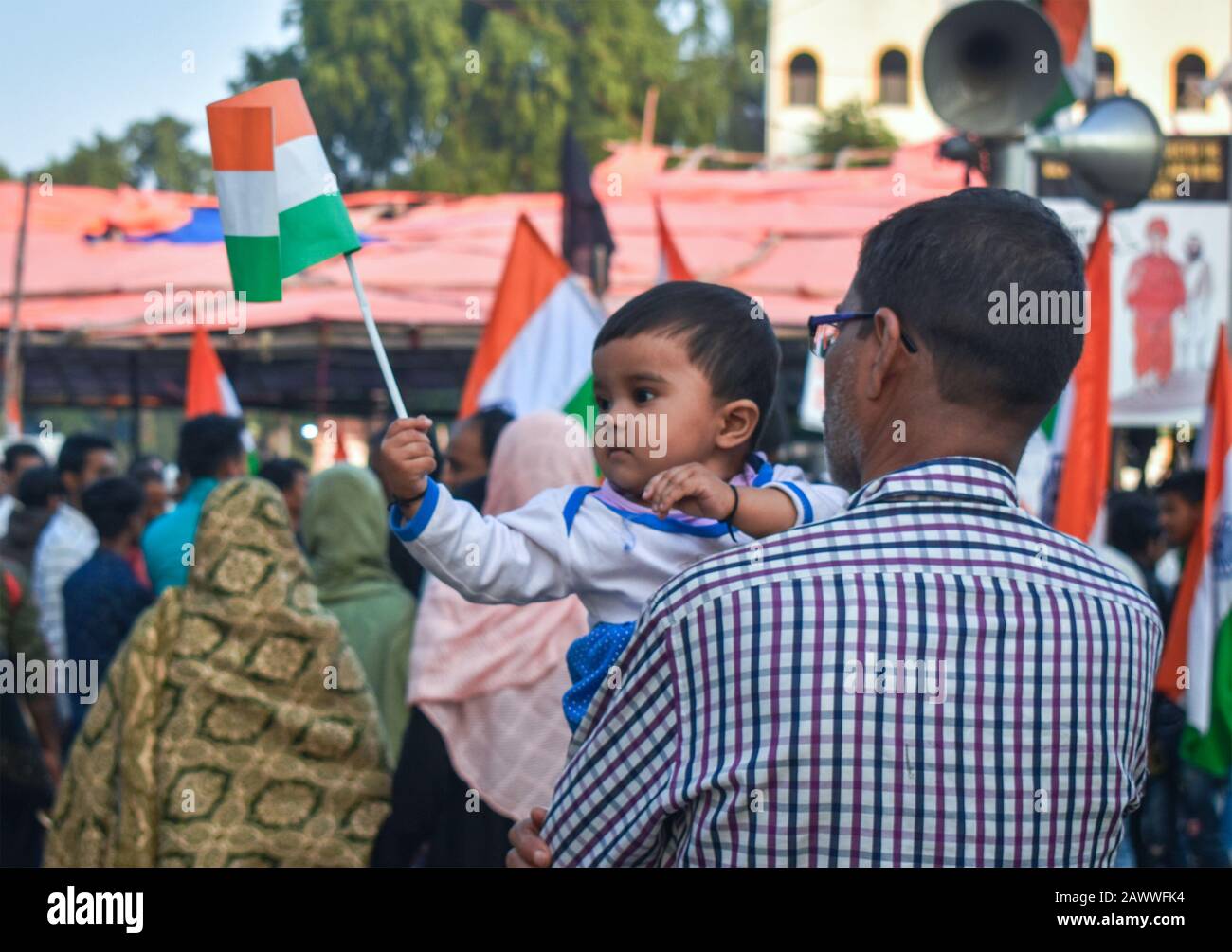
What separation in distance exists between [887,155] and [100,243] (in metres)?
9.65

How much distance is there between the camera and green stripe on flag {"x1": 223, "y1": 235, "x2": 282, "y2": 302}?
2.28m

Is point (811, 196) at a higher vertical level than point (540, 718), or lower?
higher

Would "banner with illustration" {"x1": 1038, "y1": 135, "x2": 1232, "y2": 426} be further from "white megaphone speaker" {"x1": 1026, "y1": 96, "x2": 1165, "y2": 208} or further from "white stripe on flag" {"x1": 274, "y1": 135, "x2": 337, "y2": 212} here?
"white stripe on flag" {"x1": 274, "y1": 135, "x2": 337, "y2": 212}

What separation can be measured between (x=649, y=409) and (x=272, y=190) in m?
0.64

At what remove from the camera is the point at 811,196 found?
1519cm

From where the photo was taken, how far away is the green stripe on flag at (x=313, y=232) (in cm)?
234

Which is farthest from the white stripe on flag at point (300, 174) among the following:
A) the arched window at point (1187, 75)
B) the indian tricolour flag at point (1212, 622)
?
the arched window at point (1187, 75)

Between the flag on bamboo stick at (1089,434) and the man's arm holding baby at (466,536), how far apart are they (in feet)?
12.2

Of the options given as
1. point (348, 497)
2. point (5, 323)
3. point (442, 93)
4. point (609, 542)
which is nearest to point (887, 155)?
point (442, 93)

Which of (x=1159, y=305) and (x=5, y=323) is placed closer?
(x=5, y=323)

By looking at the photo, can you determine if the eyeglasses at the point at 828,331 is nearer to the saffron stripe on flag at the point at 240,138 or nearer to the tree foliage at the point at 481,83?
the saffron stripe on flag at the point at 240,138

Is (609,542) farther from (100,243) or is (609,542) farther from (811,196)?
(100,243)

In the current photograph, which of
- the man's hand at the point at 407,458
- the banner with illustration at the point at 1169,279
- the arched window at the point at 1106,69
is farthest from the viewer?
the arched window at the point at 1106,69

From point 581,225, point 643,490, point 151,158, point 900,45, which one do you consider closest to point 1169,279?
point 581,225
